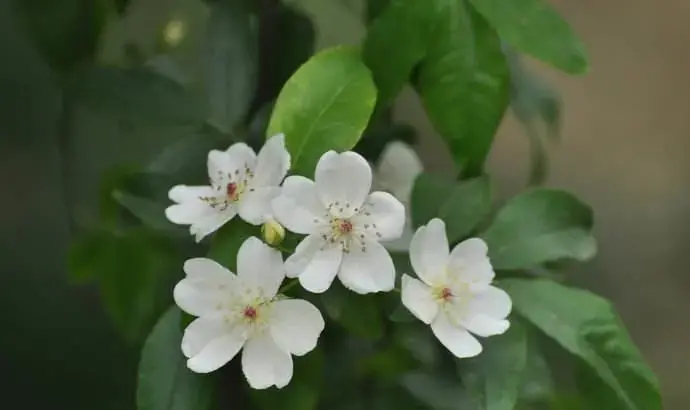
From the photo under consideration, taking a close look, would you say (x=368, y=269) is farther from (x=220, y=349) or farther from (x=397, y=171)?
(x=397, y=171)

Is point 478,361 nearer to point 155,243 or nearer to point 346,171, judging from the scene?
point 346,171

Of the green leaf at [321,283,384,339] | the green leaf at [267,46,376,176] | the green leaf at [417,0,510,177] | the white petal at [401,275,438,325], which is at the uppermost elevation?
the green leaf at [417,0,510,177]

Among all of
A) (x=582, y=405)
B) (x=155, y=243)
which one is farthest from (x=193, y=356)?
(x=582, y=405)

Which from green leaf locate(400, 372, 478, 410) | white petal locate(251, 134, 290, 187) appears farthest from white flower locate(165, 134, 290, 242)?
green leaf locate(400, 372, 478, 410)

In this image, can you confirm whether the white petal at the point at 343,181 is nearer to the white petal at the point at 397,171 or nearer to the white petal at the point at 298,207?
the white petal at the point at 298,207

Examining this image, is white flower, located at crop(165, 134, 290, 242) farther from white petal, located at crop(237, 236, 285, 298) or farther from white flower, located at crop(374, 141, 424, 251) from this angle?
white flower, located at crop(374, 141, 424, 251)

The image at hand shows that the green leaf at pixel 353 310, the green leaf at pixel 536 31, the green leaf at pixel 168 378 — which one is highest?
the green leaf at pixel 536 31

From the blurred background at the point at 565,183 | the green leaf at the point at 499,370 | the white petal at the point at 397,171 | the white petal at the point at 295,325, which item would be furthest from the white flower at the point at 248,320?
the blurred background at the point at 565,183
